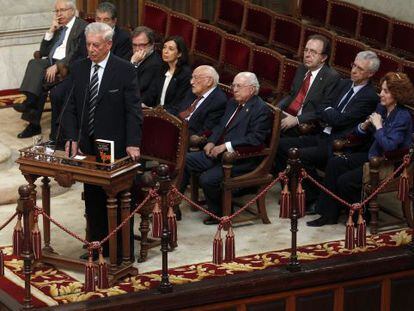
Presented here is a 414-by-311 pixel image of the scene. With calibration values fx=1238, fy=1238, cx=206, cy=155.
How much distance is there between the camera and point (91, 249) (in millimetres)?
6836

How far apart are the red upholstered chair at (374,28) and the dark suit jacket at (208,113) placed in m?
2.95

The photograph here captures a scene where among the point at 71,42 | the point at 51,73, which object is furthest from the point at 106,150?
the point at 71,42

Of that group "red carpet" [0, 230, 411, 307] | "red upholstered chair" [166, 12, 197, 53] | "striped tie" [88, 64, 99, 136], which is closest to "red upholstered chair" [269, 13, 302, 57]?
"red upholstered chair" [166, 12, 197, 53]

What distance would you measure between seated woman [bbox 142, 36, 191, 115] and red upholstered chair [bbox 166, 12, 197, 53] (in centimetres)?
141

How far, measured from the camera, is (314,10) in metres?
11.9

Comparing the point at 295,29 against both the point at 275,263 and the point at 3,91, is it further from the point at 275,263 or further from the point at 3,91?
the point at 275,263

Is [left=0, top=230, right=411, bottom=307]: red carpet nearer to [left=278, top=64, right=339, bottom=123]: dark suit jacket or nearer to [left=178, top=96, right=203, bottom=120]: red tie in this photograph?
[left=278, top=64, right=339, bottom=123]: dark suit jacket

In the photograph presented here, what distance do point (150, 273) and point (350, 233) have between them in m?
1.25

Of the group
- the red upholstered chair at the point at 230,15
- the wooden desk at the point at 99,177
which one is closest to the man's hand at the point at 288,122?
the wooden desk at the point at 99,177

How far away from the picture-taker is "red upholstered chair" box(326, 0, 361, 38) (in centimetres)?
1142

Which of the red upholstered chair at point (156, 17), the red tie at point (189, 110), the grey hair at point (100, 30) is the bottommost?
the red tie at point (189, 110)

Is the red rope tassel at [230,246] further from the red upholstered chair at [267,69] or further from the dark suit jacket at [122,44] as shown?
the dark suit jacket at [122,44]

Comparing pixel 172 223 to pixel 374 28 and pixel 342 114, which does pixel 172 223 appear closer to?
pixel 342 114

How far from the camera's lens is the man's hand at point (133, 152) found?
7145 millimetres
